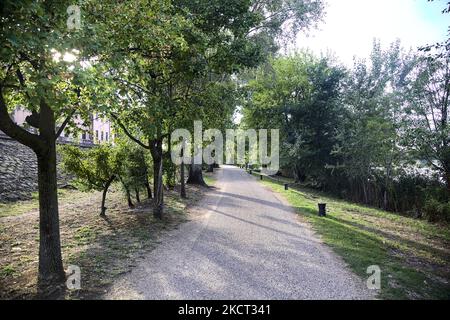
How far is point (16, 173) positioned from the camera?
1748cm

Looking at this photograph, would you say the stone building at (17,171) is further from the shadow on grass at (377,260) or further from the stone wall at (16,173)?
the shadow on grass at (377,260)

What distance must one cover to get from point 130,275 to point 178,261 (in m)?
1.19

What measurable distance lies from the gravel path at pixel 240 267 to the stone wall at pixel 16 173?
9.38 meters

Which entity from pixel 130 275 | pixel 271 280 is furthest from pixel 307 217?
pixel 130 275

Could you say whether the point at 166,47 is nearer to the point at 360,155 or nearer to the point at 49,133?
the point at 49,133

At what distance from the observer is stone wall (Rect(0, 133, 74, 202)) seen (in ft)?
49.2

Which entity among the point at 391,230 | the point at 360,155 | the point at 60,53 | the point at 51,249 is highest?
the point at 60,53

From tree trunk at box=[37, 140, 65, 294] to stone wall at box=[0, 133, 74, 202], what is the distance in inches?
394

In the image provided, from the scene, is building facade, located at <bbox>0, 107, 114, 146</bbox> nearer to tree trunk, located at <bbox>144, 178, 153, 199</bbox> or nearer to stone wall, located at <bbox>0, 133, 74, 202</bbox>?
stone wall, located at <bbox>0, 133, 74, 202</bbox>

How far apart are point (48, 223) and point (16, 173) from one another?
45.8 feet

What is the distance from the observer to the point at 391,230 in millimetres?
11516

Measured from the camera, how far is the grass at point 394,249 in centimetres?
605

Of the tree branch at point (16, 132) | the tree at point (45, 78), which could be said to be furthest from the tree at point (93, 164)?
the tree branch at point (16, 132)

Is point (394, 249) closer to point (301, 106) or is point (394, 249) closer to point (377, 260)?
point (377, 260)
